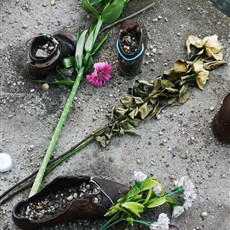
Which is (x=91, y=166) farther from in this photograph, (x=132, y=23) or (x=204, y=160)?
(x=132, y=23)

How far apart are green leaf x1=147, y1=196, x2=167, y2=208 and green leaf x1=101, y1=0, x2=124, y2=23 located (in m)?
1.14

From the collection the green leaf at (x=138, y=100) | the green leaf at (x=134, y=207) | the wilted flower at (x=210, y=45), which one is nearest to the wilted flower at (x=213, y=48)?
the wilted flower at (x=210, y=45)

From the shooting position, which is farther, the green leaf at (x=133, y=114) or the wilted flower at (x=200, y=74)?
the wilted flower at (x=200, y=74)

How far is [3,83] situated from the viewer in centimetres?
341

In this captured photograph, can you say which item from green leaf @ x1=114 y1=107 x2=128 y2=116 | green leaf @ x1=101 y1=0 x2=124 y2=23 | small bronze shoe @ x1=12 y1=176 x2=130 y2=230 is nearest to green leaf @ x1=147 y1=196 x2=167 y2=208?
small bronze shoe @ x1=12 y1=176 x2=130 y2=230

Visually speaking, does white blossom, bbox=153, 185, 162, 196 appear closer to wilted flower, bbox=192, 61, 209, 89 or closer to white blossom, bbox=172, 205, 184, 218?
white blossom, bbox=172, 205, 184, 218

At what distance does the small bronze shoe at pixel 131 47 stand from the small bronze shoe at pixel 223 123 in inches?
20.7

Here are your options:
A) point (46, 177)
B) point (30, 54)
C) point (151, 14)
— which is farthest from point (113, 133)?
point (151, 14)

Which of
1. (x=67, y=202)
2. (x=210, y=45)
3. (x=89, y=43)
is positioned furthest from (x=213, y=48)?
(x=67, y=202)

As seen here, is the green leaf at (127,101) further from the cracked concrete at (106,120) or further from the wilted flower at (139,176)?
the wilted flower at (139,176)

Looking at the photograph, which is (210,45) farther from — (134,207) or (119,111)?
(134,207)

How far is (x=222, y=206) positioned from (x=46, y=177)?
35.5 inches

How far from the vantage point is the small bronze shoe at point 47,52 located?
3.33m

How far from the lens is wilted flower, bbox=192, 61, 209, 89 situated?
3381mm
